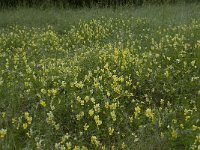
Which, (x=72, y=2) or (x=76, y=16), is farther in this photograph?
(x=72, y=2)

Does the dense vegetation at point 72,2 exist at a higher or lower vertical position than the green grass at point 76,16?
higher

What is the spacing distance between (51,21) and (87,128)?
21.9 ft

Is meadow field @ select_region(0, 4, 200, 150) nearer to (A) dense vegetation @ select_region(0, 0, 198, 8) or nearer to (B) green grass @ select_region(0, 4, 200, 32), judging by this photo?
(B) green grass @ select_region(0, 4, 200, 32)

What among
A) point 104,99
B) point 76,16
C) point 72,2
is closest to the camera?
point 104,99

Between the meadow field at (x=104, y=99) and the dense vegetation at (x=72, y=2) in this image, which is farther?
the dense vegetation at (x=72, y=2)

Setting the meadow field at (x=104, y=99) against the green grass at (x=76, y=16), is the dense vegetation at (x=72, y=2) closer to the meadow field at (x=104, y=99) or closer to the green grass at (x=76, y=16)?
the green grass at (x=76, y=16)

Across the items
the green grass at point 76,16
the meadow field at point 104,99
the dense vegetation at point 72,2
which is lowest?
the meadow field at point 104,99

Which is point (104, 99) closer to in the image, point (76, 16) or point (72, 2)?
point (76, 16)

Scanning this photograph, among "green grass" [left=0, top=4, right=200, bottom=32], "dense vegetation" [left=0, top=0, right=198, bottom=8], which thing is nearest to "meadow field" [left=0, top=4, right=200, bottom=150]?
"green grass" [left=0, top=4, right=200, bottom=32]

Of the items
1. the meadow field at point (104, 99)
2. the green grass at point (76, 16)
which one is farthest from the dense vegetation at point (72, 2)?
the meadow field at point (104, 99)

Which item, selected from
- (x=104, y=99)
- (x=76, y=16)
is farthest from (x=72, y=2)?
(x=104, y=99)

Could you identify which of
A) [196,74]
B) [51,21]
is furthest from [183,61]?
[51,21]

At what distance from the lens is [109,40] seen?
7309 mm

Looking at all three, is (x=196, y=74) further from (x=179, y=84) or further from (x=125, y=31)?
(x=125, y=31)
